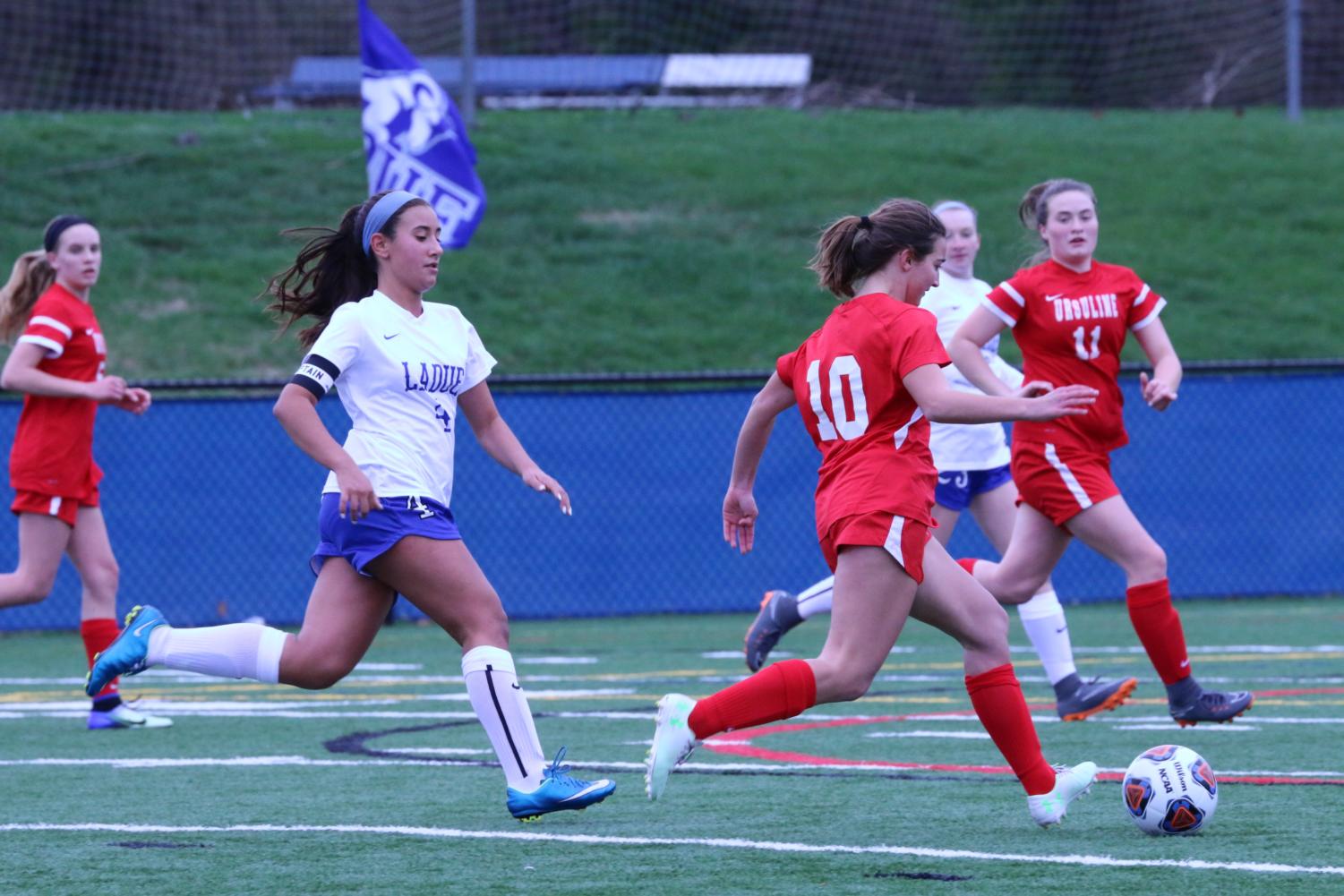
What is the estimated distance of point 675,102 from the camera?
2614 centimetres

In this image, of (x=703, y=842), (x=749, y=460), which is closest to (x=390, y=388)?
(x=749, y=460)

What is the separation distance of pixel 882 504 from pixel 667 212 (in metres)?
17.0

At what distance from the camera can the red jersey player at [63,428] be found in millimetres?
7879

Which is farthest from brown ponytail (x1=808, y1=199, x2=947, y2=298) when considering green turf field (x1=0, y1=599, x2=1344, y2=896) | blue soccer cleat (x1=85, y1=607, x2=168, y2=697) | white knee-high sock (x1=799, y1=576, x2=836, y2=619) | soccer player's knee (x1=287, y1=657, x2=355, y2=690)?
white knee-high sock (x1=799, y1=576, x2=836, y2=619)

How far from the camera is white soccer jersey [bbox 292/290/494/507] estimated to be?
505 centimetres

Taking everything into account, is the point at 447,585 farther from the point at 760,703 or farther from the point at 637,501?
the point at 637,501

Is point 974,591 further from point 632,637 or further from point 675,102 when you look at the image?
point 675,102

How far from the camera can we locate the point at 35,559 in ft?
26.0

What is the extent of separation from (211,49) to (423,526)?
2255 centimetres

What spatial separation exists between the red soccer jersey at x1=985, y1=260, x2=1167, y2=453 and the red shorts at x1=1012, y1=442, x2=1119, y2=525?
4 cm

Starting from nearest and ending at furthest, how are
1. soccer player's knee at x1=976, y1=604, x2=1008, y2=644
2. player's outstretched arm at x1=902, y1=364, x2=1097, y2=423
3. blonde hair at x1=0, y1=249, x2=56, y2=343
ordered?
player's outstretched arm at x1=902, y1=364, x2=1097, y2=423
soccer player's knee at x1=976, y1=604, x2=1008, y2=644
blonde hair at x1=0, y1=249, x2=56, y2=343

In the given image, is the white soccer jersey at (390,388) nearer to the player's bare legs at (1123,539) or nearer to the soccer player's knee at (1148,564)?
the player's bare legs at (1123,539)

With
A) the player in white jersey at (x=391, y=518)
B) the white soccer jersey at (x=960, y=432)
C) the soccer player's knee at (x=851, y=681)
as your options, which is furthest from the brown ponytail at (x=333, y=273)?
the white soccer jersey at (x=960, y=432)

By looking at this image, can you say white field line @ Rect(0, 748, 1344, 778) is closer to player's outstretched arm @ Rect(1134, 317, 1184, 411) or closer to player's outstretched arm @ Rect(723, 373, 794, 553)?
player's outstretched arm @ Rect(723, 373, 794, 553)
